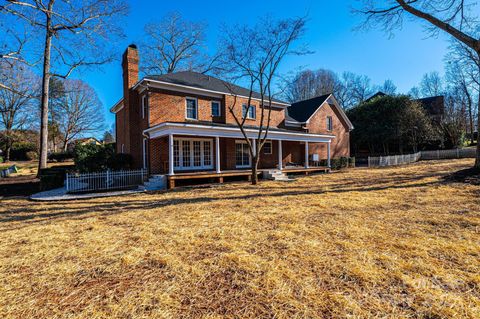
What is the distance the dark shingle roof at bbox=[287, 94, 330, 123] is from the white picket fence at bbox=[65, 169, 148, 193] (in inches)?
612

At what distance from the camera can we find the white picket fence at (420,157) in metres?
24.0

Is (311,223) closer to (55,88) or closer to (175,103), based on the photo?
(175,103)

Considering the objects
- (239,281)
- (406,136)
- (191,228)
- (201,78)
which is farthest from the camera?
(406,136)

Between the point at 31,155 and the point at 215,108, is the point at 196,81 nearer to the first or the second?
the point at 215,108

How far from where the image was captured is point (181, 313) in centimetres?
223

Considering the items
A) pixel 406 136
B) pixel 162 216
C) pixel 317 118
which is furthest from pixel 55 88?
pixel 406 136

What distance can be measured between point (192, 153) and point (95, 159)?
5.31m

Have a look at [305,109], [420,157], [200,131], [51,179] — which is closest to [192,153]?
[200,131]

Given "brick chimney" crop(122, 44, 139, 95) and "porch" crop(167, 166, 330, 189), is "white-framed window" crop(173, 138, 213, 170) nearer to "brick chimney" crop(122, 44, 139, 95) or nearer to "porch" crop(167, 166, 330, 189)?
"porch" crop(167, 166, 330, 189)

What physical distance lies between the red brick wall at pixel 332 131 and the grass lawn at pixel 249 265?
17.2 metres

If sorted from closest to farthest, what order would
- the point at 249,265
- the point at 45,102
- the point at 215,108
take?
the point at 249,265
the point at 45,102
the point at 215,108

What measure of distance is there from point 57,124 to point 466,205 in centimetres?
4557

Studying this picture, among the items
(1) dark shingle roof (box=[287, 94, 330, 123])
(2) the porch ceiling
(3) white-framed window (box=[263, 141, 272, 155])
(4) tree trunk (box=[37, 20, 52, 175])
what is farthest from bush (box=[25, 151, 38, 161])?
(1) dark shingle roof (box=[287, 94, 330, 123])

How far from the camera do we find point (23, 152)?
3547 cm
